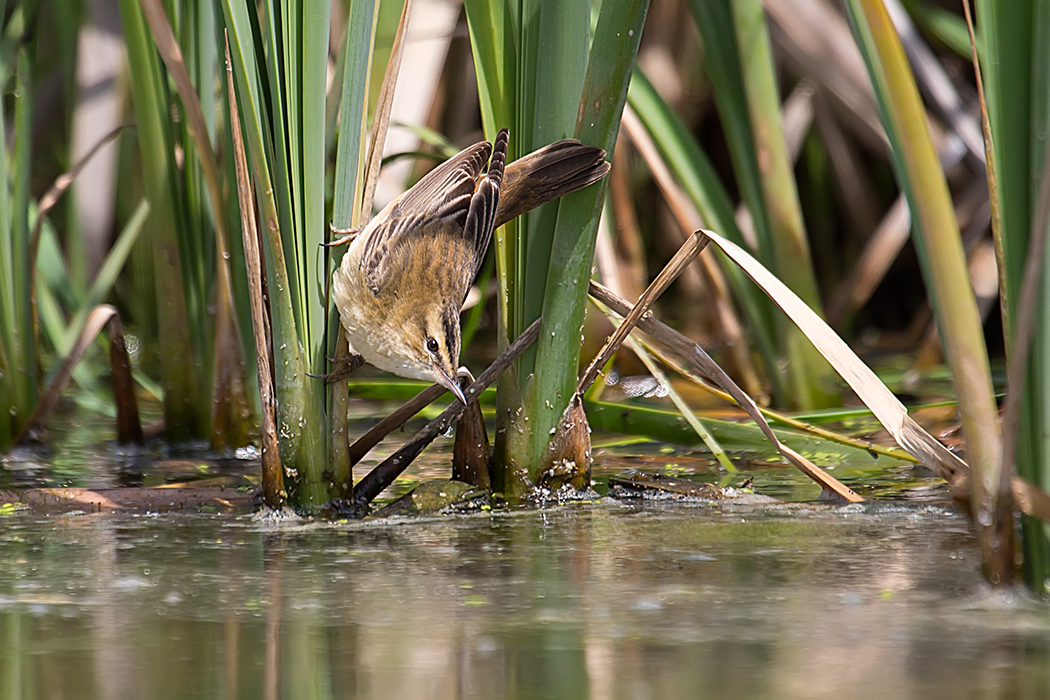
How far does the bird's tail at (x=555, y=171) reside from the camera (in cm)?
205

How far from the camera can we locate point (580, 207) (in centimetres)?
213

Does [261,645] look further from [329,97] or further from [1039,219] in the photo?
[329,97]

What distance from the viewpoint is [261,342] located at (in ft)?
6.83

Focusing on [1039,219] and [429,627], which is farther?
[429,627]

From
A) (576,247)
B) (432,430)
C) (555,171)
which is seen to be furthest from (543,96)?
(432,430)

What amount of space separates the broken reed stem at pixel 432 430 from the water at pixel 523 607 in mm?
109

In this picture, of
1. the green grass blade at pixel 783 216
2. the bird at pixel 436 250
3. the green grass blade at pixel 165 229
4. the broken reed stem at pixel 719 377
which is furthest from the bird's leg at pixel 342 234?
the green grass blade at pixel 783 216

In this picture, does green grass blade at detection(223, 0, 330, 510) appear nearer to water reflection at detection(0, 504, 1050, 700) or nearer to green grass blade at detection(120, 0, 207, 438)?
water reflection at detection(0, 504, 1050, 700)

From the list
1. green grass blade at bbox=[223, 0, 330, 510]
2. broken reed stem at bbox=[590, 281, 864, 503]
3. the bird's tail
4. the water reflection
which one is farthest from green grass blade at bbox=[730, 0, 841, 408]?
green grass blade at bbox=[223, 0, 330, 510]

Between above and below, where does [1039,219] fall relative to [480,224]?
below

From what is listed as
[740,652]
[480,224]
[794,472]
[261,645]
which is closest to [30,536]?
[261,645]

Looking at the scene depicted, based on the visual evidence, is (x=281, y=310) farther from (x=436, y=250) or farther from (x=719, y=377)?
(x=719, y=377)

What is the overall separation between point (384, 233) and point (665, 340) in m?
0.57

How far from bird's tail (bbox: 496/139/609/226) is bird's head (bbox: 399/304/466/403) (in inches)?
12.8
